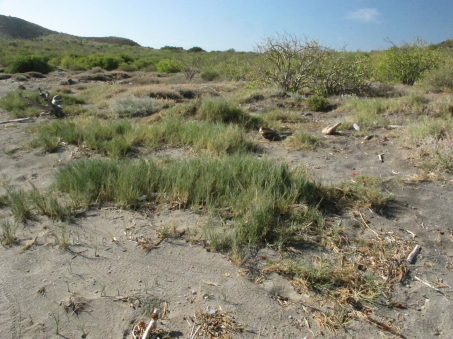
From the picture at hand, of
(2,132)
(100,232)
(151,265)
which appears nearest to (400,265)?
(151,265)

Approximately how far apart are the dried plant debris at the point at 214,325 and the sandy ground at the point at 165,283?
5cm

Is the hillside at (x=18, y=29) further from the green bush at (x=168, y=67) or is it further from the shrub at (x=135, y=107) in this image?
the shrub at (x=135, y=107)

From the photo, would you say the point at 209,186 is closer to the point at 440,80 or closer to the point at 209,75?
the point at 440,80

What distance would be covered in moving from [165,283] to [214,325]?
1.88 feet

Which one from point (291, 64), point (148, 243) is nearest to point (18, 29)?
point (291, 64)

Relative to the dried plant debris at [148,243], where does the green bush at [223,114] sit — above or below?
above

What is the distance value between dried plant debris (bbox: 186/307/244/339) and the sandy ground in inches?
1.9

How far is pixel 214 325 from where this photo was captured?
96.6 inches

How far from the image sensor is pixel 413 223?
145 inches

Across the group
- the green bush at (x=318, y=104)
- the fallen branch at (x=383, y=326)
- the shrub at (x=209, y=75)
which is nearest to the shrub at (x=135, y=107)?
the green bush at (x=318, y=104)

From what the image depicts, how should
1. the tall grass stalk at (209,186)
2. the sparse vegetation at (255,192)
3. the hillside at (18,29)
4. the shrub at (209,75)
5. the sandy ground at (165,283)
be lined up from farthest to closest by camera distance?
the hillside at (18,29) → the shrub at (209,75) → the tall grass stalk at (209,186) → the sparse vegetation at (255,192) → the sandy ground at (165,283)

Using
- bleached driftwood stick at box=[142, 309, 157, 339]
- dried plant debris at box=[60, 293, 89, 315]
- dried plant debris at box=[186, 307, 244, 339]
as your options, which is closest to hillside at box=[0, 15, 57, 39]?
dried plant debris at box=[60, 293, 89, 315]

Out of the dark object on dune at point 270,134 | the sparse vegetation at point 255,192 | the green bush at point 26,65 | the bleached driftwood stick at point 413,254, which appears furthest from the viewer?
the green bush at point 26,65

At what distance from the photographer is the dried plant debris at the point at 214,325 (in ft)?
7.82
